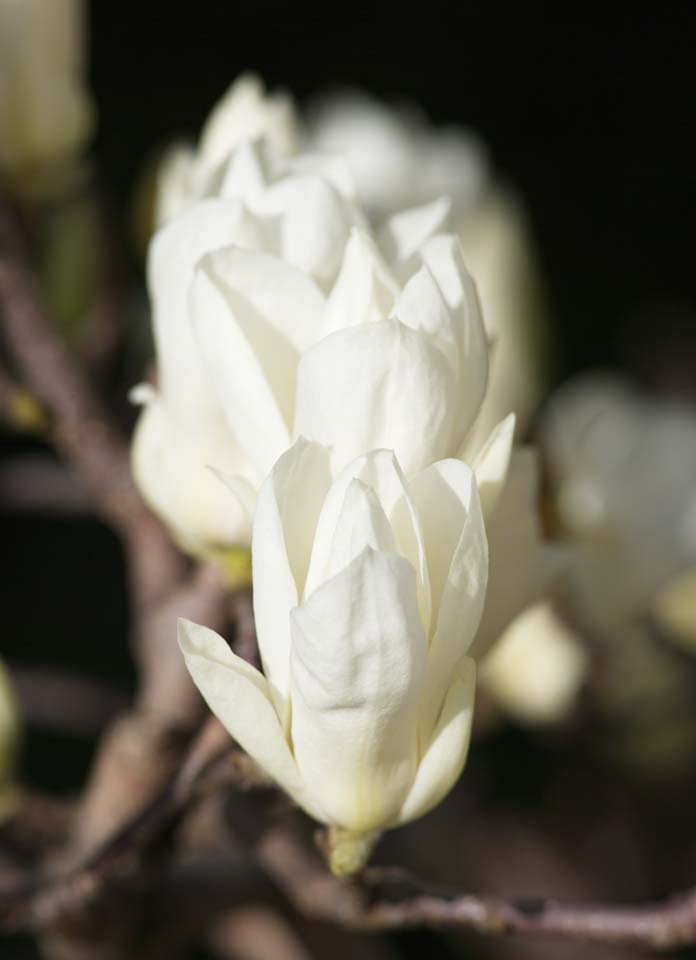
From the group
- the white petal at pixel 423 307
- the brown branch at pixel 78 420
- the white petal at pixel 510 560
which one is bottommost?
the brown branch at pixel 78 420

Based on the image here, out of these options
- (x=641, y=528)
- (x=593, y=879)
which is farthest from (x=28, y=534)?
(x=641, y=528)

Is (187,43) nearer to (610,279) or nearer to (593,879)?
(610,279)

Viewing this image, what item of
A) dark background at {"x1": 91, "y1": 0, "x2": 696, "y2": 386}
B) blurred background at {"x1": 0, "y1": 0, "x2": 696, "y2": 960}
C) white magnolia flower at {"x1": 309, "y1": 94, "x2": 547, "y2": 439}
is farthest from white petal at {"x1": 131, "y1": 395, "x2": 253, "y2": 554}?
dark background at {"x1": 91, "y1": 0, "x2": 696, "y2": 386}

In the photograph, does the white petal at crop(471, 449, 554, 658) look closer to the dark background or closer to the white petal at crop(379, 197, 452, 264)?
the white petal at crop(379, 197, 452, 264)

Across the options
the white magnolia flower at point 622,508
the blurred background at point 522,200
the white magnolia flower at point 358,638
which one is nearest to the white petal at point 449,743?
the white magnolia flower at point 358,638

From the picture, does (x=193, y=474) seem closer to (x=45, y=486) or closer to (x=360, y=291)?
(x=360, y=291)

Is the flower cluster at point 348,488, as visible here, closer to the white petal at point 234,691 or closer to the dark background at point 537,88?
the white petal at point 234,691
